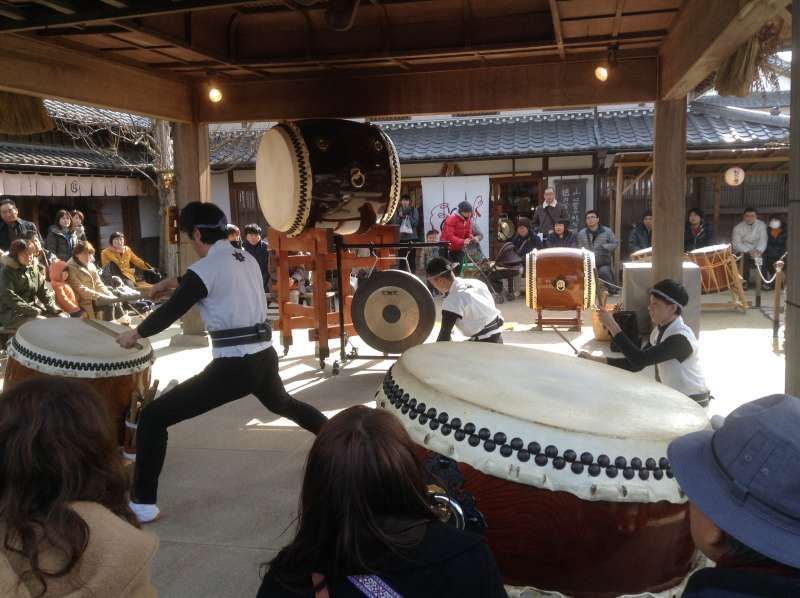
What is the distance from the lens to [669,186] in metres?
4.69

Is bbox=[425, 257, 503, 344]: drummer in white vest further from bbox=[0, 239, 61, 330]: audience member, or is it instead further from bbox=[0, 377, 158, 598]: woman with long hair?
bbox=[0, 239, 61, 330]: audience member

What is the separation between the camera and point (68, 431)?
1.09 meters

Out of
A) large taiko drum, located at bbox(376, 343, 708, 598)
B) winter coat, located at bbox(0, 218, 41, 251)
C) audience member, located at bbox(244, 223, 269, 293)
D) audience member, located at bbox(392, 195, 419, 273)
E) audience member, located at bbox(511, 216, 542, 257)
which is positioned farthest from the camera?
audience member, located at bbox(392, 195, 419, 273)

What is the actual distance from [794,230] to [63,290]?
210 inches

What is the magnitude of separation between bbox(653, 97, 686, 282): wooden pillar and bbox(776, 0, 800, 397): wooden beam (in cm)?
289

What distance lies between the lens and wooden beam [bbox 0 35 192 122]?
3.81 m

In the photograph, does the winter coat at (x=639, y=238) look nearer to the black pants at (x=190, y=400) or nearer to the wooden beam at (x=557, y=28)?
the wooden beam at (x=557, y=28)

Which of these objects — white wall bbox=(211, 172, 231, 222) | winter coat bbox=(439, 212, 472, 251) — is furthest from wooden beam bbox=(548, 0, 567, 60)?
white wall bbox=(211, 172, 231, 222)

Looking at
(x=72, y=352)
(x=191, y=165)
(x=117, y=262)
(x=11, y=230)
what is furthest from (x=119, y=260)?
(x=72, y=352)

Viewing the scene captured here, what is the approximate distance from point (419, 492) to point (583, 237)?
7754 mm

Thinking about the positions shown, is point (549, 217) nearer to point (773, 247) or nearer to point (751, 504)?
point (773, 247)

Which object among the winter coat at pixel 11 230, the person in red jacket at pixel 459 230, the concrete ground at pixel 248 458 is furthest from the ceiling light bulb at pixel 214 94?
the person in red jacket at pixel 459 230

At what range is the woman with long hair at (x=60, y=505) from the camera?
3.32ft

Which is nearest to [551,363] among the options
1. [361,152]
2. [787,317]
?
[787,317]
